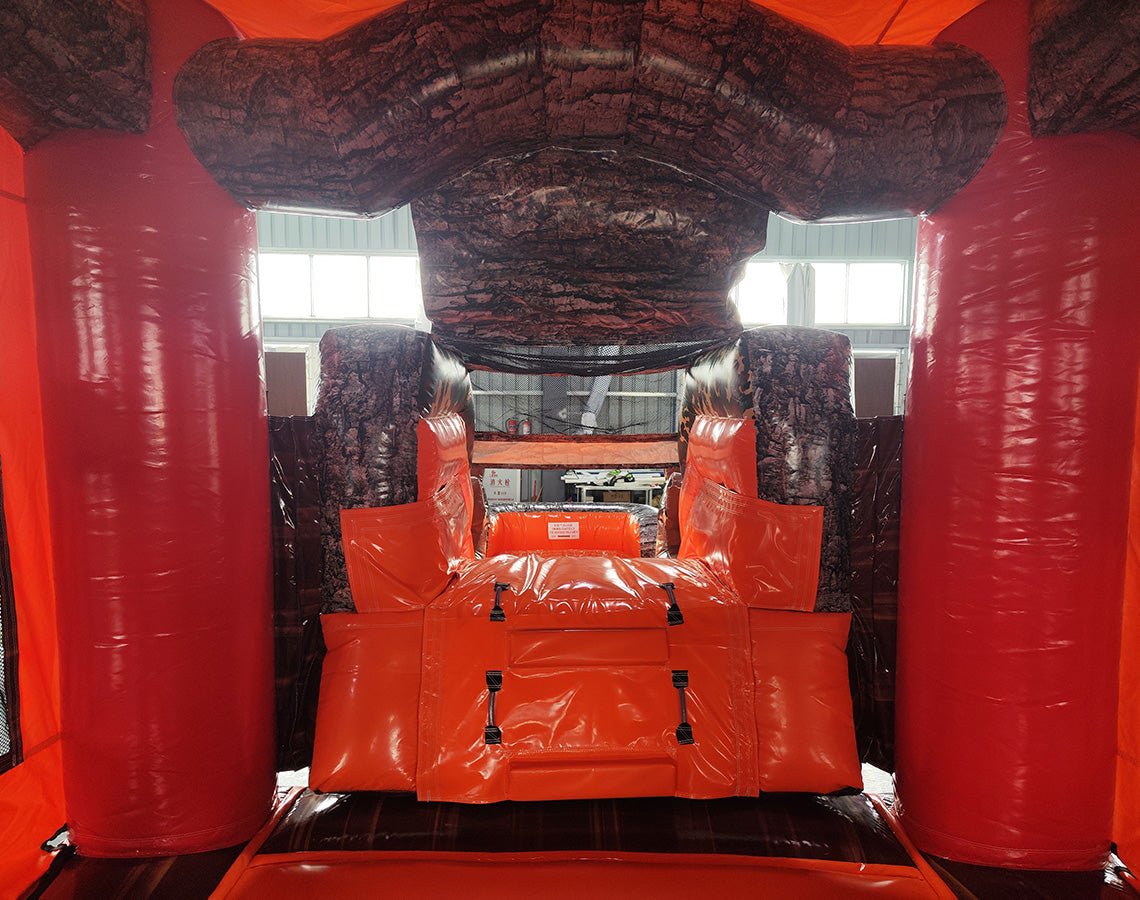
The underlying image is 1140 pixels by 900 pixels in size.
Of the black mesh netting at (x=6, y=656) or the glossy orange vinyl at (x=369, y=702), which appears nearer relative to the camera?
the black mesh netting at (x=6, y=656)

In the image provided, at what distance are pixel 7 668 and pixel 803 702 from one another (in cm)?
239

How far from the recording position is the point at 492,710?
187cm

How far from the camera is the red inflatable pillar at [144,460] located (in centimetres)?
159

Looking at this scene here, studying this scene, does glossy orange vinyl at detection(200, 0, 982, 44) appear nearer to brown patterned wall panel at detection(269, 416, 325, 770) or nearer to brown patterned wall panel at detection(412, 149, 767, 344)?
brown patterned wall panel at detection(412, 149, 767, 344)

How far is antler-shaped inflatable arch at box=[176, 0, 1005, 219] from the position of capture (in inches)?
58.4

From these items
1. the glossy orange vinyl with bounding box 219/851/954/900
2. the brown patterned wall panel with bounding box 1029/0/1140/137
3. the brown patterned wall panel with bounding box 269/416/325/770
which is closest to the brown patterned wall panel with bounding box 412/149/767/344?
the brown patterned wall panel with bounding box 269/416/325/770

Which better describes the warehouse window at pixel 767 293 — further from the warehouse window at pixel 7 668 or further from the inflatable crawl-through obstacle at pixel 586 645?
the warehouse window at pixel 7 668

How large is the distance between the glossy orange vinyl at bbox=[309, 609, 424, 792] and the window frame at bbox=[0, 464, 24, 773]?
790 millimetres

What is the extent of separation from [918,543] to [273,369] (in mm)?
4394

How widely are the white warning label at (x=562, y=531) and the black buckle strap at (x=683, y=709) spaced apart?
1951mm

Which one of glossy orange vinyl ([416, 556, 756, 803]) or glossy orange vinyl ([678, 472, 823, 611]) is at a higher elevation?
glossy orange vinyl ([678, 472, 823, 611])

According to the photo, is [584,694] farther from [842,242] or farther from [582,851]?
[842,242]

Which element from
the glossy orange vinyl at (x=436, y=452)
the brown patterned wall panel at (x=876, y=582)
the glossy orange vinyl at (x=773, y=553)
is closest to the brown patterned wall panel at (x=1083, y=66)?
the brown patterned wall panel at (x=876, y=582)

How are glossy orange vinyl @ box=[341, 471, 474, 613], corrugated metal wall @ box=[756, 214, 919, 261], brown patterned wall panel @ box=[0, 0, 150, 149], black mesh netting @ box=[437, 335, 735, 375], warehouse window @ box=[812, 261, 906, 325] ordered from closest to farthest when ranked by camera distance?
brown patterned wall panel @ box=[0, 0, 150, 149] < glossy orange vinyl @ box=[341, 471, 474, 613] < black mesh netting @ box=[437, 335, 735, 375] < corrugated metal wall @ box=[756, 214, 919, 261] < warehouse window @ box=[812, 261, 906, 325]
